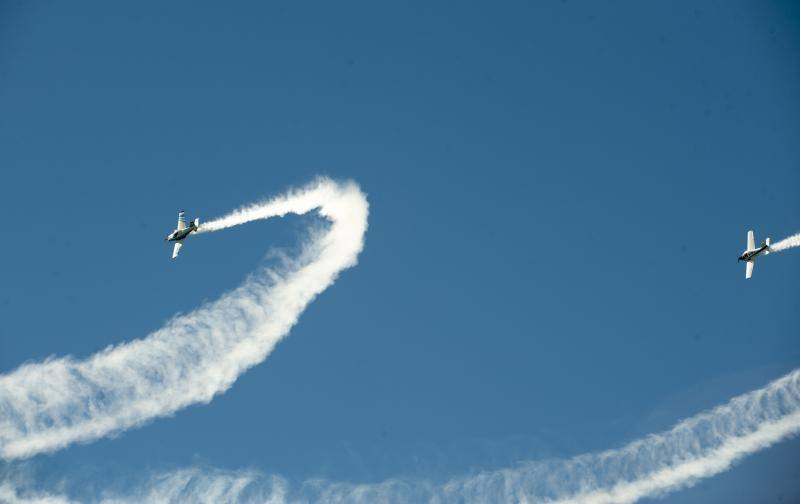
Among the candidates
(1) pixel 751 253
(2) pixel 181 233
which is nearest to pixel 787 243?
(1) pixel 751 253

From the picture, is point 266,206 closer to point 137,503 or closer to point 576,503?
point 137,503

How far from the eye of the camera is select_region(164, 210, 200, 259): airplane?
243ft

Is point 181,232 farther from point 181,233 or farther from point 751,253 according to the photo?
point 751,253

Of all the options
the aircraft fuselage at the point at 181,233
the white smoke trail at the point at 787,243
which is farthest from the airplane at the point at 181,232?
A: the white smoke trail at the point at 787,243

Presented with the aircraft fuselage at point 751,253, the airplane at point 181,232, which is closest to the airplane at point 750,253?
the aircraft fuselage at point 751,253

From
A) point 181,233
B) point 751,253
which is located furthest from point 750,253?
point 181,233

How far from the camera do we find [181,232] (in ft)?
244

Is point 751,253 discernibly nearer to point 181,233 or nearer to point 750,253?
point 750,253

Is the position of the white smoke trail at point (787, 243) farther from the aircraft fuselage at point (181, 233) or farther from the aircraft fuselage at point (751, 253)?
the aircraft fuselage at point (181, 233)

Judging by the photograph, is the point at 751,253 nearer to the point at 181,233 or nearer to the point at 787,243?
the point at 787,243

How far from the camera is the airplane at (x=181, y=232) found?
74062 millimetres

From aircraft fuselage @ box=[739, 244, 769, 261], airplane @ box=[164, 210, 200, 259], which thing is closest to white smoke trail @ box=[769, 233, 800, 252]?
aircraft fuselage @ box=[739, 244, 769, 261]

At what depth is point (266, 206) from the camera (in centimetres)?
6875

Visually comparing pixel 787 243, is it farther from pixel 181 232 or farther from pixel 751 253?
pixel 181 232
